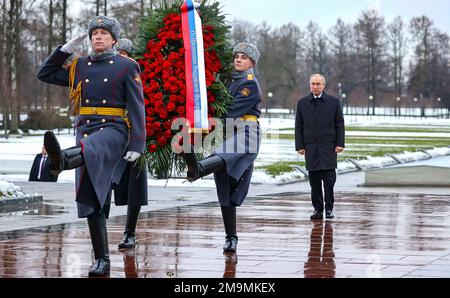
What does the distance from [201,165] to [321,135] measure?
480 centimetres

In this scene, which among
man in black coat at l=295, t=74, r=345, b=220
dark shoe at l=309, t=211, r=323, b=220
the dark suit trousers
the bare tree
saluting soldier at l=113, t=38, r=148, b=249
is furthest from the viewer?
the bare tree

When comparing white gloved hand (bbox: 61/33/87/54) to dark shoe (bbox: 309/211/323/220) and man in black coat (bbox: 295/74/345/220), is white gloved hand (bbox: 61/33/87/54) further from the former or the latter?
man in black coat (bbox: 295/74/345/220)

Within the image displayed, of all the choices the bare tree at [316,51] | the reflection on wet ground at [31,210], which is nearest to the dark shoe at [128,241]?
the reflection on wet ground at [31,210]

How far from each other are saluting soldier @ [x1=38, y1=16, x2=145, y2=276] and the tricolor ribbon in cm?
43

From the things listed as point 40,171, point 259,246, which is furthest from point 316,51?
point 259,246

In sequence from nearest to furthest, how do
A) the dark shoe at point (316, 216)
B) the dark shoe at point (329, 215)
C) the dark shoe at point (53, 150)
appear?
the dark shoe at point (53, 150)
the dark shoe at point (316, 216)
the dark shoe at point (329, 215)

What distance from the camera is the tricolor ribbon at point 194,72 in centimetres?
812

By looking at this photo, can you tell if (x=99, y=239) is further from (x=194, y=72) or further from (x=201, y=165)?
(x=194, y=72)

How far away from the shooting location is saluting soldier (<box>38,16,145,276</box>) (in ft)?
26.4

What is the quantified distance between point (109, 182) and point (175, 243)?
207cm

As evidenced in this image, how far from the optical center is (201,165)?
890cm

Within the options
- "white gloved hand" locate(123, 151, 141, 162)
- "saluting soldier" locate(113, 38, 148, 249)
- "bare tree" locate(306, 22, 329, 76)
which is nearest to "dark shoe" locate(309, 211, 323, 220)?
"saluting soldier" locate(113, 38, 148, 249)

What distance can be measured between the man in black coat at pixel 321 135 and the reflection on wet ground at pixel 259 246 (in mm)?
547

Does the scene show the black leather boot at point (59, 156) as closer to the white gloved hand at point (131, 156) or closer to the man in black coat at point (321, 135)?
the white gloved hand at point (131, 156)
